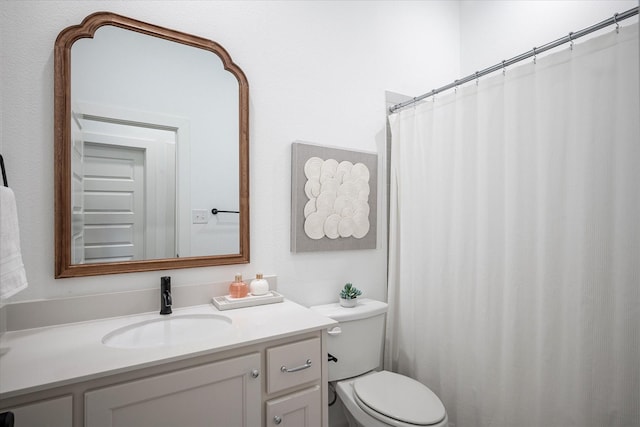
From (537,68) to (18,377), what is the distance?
2046 millimetres

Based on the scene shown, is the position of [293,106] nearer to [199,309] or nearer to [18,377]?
[199,309]

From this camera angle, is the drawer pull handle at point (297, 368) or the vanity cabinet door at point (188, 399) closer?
the vanity cabinet door at point (188, 399)

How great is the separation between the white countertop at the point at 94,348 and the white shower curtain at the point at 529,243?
2.69 ft

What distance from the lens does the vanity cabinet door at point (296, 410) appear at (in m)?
1.15

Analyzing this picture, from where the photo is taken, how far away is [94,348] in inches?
40.8

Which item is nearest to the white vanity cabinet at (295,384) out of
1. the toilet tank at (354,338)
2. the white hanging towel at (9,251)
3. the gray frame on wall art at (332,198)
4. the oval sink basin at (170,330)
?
the oval sink basin at (170,330)

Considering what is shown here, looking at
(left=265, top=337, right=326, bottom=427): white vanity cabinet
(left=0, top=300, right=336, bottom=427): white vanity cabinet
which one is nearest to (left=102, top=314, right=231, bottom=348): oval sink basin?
(left=0, top=300, right=336, bottom=427): white vanity cabinet

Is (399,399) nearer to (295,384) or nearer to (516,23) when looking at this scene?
(295,384)

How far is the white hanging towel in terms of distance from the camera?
929 mm

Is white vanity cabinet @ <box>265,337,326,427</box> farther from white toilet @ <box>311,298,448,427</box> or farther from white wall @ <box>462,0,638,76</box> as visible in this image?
white wall @ <box>462,0,638,76</box>

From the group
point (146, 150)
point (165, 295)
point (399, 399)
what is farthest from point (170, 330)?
point (399, 399)

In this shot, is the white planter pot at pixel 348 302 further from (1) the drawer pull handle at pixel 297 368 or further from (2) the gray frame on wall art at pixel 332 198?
(1) the drawer pull handle at pixel 297 368

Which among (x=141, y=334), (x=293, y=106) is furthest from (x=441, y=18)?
(x=141, y=334)

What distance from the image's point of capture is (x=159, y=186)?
1.45 m
